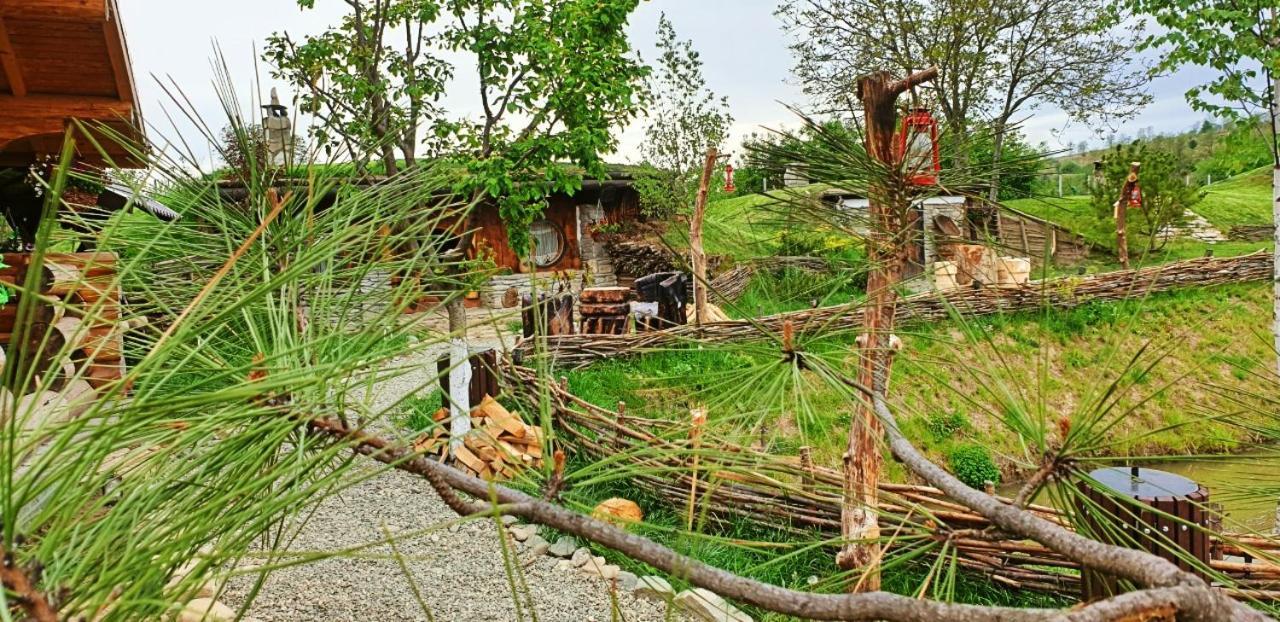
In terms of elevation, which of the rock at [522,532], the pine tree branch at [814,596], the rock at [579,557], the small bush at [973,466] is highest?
the pine tree branch at [814,596]

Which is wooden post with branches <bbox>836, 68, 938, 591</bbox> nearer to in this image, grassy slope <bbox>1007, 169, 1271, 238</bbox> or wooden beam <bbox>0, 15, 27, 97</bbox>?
wooden beam <bbox>0, 15, 27, 97</bbox>

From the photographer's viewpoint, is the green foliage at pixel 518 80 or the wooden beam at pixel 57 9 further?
the green foliage at pixel 518 80

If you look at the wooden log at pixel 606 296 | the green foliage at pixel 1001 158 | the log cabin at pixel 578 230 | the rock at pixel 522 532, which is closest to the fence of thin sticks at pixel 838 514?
the rock at pixel 522 532

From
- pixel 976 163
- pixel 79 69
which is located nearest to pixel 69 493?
pixel 976 163

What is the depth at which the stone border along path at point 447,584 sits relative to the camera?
387 cm

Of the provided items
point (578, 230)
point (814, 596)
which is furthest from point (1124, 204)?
point (814, 596)

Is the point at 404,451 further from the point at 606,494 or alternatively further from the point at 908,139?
the point at 606,494

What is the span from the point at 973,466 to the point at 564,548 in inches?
224

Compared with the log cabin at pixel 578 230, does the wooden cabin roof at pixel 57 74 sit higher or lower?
higher

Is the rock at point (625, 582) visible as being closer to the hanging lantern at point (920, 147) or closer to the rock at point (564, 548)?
the rock at point (564, 548)

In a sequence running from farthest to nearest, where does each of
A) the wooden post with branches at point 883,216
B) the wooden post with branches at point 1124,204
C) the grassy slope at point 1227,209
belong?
1. the grassy slope at point 1227,209
2. the wooden post with branches at point 1124,204
3. the wooden post with branches at point 883,216

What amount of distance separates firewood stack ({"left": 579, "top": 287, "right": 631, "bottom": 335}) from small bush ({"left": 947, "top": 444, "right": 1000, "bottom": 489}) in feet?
14.9

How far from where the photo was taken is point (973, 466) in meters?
8.61

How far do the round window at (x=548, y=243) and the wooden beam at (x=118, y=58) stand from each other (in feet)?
42.7
